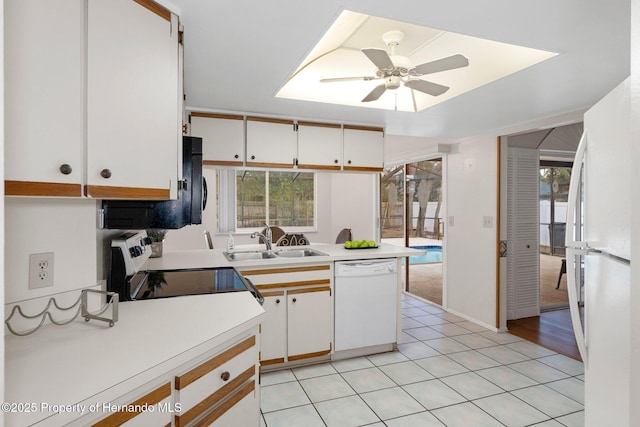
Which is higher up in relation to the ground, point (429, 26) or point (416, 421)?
point (429, 26)

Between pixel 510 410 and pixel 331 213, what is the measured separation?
4.95 metres

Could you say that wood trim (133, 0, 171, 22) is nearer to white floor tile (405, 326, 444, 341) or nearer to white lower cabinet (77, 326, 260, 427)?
white lower cabinet (77, 326, 260, 427)

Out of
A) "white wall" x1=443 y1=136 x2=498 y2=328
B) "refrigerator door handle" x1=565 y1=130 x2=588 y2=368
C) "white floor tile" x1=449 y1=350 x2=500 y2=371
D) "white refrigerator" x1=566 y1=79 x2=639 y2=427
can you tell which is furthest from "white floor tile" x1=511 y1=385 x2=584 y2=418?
"white wall" x1=443 y1=136 x2=498 y2=328

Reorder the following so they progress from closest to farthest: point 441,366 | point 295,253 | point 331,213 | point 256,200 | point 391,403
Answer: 1. point 391,403
2. point 441,366
3. point 295,253
4. point 256,200
5. point 331,213

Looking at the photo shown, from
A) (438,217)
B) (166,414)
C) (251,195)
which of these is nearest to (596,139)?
(166,414)

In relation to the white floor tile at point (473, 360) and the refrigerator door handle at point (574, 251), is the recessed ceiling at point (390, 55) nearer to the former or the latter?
the refrigerator door handle at point (574, 251)

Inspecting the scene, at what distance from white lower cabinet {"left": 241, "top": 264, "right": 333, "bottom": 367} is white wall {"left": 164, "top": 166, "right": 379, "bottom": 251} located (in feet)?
7.89

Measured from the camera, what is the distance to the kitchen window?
6.37 m

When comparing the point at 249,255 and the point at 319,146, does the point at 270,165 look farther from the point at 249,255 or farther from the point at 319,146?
the point at 249,255

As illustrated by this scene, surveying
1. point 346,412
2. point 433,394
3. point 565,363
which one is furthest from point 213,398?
Result: point 565,363

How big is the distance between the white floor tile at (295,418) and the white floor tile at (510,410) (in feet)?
3.64

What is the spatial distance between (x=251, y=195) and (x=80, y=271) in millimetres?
5058

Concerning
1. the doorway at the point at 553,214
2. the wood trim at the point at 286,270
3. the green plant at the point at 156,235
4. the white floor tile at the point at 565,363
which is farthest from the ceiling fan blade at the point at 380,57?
the doorway at the point at 553,214

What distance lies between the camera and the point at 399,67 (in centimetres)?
220
